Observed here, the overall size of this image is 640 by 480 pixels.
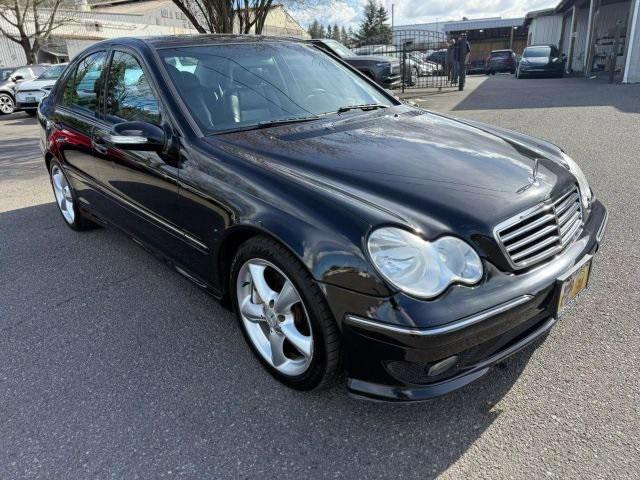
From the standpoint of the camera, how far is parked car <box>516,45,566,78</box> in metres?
20.7

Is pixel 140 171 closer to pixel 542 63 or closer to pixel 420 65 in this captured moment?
pixel 420 65

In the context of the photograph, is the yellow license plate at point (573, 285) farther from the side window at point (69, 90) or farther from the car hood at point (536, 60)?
the car hood at point (536, 60)

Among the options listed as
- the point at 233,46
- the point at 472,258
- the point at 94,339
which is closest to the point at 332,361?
the point at 472,258

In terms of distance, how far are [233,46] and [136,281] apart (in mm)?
1806

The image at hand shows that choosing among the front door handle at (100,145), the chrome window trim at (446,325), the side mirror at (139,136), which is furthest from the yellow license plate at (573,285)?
the front door handle at (100,145)

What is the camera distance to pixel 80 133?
373 centimetres

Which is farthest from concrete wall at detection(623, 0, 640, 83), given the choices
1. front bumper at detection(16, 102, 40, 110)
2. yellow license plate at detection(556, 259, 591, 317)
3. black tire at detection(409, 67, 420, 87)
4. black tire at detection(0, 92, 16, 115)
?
black tire at detection(0, 92, 16, 115)

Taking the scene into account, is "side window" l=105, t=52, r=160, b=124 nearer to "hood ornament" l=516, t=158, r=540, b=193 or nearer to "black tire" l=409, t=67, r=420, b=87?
"hood ornament" l=516, t=158, r=540, b=193

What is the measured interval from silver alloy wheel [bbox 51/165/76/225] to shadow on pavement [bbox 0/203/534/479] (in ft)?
4.74

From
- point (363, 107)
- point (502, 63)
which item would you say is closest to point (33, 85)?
point (363, 107)

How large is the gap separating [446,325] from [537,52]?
23.2 m

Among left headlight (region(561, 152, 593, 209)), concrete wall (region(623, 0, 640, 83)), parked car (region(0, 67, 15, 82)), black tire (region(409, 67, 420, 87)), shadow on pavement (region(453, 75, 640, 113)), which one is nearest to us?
left headlight (region(561, 152, 593, 209))

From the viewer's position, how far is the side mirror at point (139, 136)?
2.62 m

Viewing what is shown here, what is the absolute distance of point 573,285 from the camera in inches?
83.4
